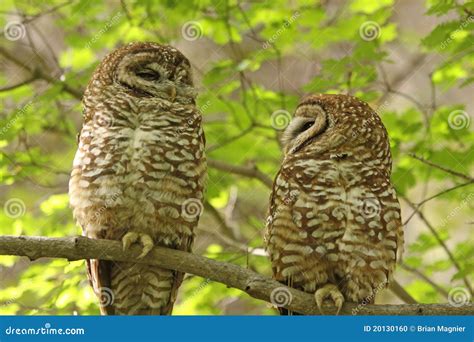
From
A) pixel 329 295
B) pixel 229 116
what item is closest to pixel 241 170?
pixel 229 116

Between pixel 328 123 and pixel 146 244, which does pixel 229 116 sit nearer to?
pixel 328 123

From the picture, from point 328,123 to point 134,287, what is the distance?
1.46 metres

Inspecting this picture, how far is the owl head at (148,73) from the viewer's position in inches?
Answer: 173

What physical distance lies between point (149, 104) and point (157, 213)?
648 millimetres

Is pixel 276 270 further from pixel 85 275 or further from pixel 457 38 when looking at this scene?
pixel 457 38

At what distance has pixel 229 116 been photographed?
18.3 ft

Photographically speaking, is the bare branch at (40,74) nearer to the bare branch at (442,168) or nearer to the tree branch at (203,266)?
the tree branch at (203,266)

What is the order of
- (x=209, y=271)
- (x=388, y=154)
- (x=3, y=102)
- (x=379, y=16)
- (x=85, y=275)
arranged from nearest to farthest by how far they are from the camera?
(x=209, y=271), (x=388, y=154), (x=85, y=275), (x=379, y=16), (x=3, y=102)

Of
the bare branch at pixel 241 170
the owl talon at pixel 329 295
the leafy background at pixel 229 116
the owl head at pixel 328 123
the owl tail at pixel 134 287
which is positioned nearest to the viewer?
the owl talon at pixel 329 295

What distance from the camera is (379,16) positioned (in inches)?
202

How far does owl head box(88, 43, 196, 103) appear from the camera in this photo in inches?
173

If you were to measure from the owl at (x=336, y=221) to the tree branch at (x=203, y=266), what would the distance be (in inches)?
7.0

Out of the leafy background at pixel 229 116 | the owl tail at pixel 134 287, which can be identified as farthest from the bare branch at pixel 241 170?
the owl tail at pixel 134 287

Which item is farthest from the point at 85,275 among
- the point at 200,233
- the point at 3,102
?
the point at 3,102
